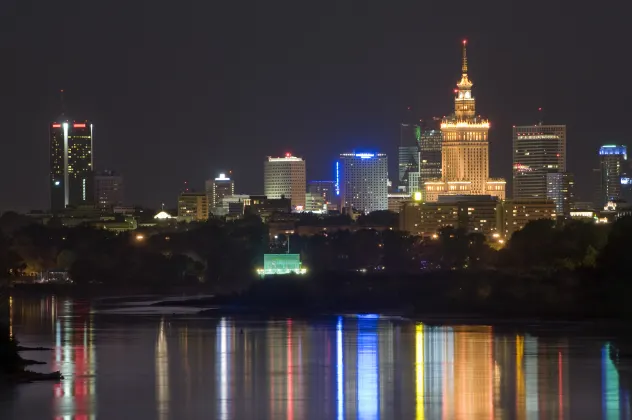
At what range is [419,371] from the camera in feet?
219

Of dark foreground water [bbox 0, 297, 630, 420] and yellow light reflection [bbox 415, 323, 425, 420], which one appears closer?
dark foreground water [bbox 0, 297, 630, 420]

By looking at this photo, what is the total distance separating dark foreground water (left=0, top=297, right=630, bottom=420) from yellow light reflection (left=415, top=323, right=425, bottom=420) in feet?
0.25

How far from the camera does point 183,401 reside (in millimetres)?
56719

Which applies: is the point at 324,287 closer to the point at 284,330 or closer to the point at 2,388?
the point at 284,330

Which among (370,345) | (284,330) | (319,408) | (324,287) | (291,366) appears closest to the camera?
(319,408)

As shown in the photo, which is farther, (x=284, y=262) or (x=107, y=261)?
(x=107, y=261)

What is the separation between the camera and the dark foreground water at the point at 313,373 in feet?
179

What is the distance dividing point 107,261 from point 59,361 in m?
87.3

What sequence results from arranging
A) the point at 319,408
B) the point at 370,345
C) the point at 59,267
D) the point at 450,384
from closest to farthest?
1. the point at 319,408
2. the point at 450,384
3. the point at 370,345
4. the point at 59,267

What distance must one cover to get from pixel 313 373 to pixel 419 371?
436 cm

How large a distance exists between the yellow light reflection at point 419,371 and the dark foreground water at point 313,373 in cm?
8

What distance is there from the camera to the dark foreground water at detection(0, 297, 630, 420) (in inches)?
2148

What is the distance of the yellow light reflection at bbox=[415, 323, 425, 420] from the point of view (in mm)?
55406

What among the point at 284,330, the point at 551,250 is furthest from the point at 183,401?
the point at 551,250
